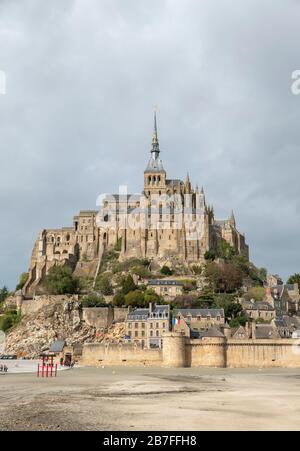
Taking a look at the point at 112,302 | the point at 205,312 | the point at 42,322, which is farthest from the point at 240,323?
the point at 42,322

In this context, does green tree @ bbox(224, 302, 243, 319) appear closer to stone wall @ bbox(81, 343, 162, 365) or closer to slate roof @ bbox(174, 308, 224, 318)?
slate roof @ bbox(174, 308, 224, 318)

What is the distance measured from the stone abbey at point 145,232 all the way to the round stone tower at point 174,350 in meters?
32.7

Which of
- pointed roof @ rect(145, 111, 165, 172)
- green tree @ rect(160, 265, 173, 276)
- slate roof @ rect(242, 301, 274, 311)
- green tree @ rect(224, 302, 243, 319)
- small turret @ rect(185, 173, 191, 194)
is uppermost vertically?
pointed roof @ rect(145, 111, 165, 172)

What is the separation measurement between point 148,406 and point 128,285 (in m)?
53.6

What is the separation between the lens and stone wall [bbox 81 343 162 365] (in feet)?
183

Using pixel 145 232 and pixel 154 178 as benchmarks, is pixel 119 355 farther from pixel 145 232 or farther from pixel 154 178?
pixel 154 178

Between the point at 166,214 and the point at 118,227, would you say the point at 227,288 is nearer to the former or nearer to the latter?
the point at 166,214

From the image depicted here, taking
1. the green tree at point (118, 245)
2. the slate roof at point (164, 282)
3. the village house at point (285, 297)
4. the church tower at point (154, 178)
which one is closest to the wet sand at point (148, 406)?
the slate roof at point (164, 282)

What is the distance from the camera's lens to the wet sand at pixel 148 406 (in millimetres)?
18203

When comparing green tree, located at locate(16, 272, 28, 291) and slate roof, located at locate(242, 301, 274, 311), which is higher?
green tree, located at locate(16, 272, 28, 291)

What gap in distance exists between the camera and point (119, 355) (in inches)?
2249

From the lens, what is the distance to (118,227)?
311 feet

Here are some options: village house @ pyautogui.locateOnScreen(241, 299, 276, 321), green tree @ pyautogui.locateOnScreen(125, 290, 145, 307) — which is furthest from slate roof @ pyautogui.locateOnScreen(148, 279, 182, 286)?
village house @ pyautogui.locateOnScreen(241, 299, 276, 321)

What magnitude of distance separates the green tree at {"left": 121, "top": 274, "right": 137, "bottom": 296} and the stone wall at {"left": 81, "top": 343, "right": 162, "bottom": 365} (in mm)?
17310
